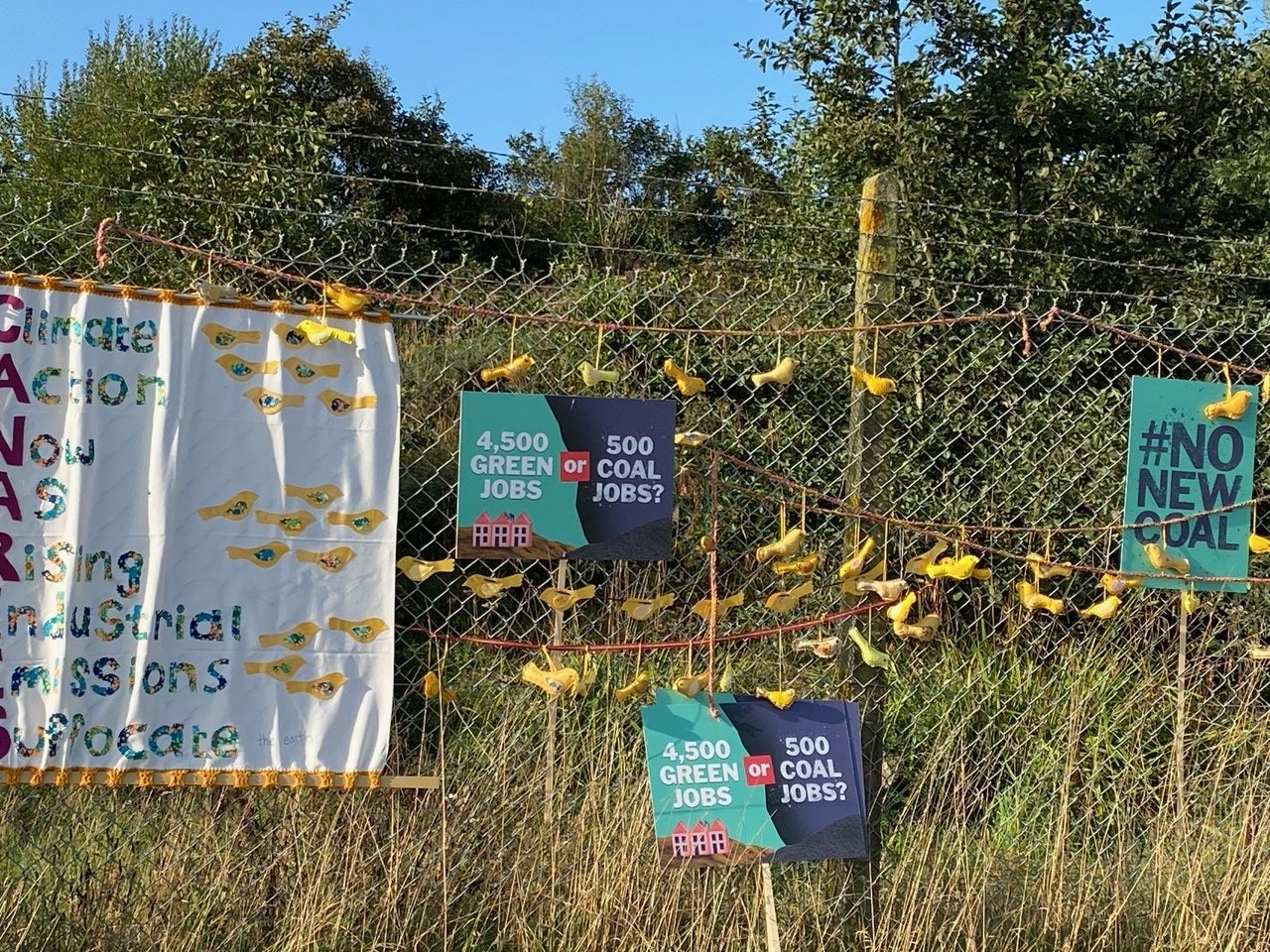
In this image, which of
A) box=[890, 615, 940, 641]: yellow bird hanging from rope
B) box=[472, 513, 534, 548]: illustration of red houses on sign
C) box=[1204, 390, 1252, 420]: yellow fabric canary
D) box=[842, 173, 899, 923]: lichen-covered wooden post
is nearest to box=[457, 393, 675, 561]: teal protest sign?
box=[472, 513, 534, 548]: illustration of red houses on sign

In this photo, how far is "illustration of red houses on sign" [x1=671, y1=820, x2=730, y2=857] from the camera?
9.07ft

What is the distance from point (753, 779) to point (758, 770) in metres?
0.03

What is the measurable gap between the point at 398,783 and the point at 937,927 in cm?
138

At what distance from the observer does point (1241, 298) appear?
19.7 feet

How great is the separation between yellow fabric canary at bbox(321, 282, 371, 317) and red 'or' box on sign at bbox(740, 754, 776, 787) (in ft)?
4.38

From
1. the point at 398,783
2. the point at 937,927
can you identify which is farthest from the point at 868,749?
the point at 398,783

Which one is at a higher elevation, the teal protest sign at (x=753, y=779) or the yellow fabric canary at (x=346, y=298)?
the yellow fabric canary at (x=346, y=298)

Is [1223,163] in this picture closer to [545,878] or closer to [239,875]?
[545,878]

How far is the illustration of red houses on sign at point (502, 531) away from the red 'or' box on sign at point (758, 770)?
715 millimetres

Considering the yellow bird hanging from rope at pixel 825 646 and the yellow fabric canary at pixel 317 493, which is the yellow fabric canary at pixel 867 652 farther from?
the yellow fabric canary at pixel 317 493

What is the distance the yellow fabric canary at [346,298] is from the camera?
2.68 metres

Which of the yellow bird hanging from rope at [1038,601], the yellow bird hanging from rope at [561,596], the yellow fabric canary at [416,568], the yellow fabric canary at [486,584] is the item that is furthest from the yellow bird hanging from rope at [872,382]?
the yellow fabric canary at [416,568]

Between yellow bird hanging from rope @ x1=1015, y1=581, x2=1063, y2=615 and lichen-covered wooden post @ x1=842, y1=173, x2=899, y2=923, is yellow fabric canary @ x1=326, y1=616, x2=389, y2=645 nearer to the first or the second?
lichen-covered wooden post @ x1=842, y1=173, x2=899, y2=923

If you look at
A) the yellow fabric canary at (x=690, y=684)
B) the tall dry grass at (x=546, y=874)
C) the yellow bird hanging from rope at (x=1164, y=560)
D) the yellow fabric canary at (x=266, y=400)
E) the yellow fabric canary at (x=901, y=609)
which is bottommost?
the tall dry grass at (x=546, y=874)
